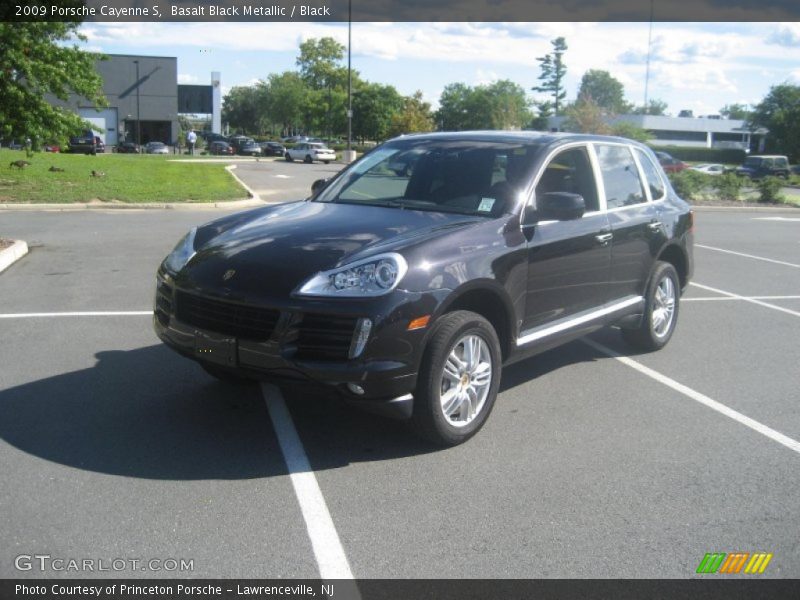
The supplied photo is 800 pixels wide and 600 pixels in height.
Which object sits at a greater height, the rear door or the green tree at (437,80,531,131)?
the green tree at (437,80,531,131)

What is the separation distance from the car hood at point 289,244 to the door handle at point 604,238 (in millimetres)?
1258

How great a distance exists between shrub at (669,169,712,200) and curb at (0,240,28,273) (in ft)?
67.2

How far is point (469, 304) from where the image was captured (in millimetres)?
5047

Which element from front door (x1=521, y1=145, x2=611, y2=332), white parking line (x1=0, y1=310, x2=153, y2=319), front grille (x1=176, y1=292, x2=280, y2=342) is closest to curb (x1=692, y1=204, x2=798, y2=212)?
front door (x1=521, y1=145, x2=611, y2=332)

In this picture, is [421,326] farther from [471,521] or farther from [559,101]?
[559,101]

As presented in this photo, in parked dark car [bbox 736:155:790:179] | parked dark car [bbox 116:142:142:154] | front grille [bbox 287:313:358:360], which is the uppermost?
parked dark car [bbox 116:142:142:154]

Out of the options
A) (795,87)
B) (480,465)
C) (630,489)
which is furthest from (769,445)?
(795,87)

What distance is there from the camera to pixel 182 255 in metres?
5.18

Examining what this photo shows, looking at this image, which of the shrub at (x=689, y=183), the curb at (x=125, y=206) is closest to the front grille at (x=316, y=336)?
the curb at (x=125, y=206)

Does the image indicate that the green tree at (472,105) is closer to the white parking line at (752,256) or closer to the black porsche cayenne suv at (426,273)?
the white parking line at (752,256)

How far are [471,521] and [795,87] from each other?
308ft

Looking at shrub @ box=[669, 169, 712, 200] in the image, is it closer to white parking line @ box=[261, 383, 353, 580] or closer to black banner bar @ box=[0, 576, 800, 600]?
white parking line @ box=[261, 383, 353, 580]

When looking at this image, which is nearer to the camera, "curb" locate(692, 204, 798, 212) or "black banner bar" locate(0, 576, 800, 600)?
"black banner bar" locate(0, 576, 800, 600)

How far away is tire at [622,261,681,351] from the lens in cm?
691
